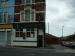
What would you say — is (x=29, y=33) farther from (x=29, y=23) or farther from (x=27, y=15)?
(x=27, y=15)

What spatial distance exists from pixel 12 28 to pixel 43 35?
18.7 feet

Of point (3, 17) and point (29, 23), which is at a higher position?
point (3, 17)

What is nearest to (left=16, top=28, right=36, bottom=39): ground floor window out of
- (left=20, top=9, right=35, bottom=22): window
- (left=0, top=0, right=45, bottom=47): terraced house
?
(left=0, top=0, right=45, bottom=47): terraced house

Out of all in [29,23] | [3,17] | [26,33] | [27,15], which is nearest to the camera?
[29,23]

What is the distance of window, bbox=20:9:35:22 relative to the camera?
47844 millimetres

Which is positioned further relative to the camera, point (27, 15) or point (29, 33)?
point (27, 15)

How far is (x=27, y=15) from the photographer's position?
48.3 m

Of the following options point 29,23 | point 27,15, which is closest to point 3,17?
point 27,15

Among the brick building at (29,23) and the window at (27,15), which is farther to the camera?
the window at (27,15)

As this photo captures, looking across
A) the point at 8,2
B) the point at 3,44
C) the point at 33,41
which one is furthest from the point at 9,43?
the point at 8,2

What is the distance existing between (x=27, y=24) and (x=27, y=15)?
5.77 ft

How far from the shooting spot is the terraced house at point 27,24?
4712 centimetres

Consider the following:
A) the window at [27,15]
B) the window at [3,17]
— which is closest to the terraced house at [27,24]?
the window at [27,15]

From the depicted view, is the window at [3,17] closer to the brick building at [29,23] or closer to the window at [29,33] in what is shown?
the brick building at [29,23]
